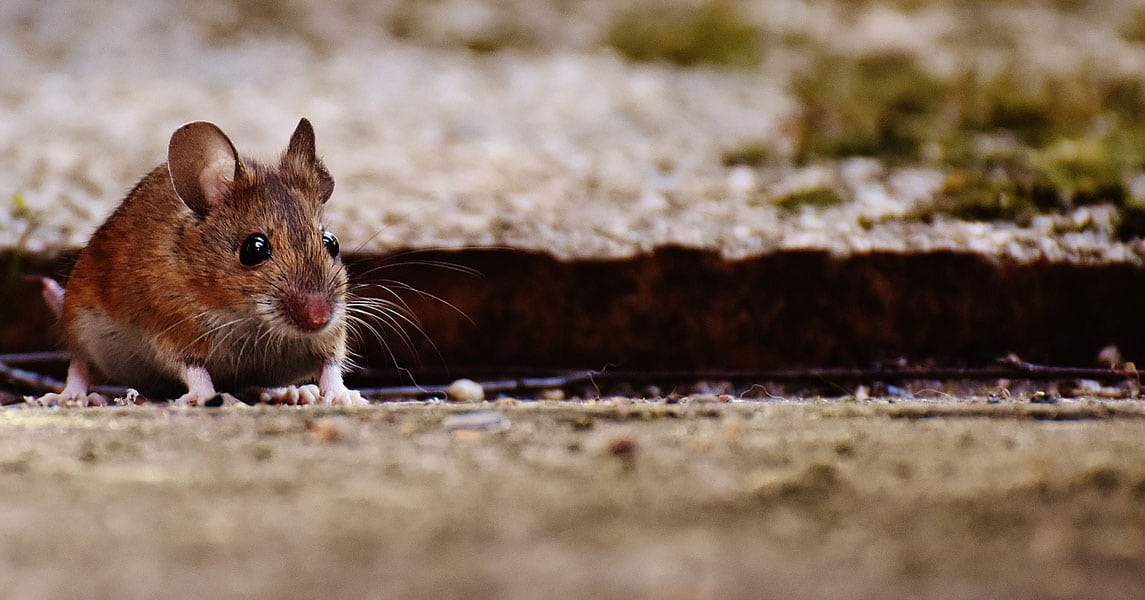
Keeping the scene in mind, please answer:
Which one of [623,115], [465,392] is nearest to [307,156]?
[465,392]

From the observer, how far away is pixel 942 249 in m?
3.58

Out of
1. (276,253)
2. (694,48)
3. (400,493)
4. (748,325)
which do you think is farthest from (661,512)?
(694,48)

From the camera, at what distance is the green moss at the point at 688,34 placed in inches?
232

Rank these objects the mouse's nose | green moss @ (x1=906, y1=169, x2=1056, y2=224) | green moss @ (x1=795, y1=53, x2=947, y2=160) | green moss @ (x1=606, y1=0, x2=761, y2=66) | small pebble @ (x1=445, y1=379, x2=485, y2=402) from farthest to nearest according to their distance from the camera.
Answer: green moss @ (x1=606, y1=0, x2=761, y2=66)
green moss @ (x1=795, y1=53, x2=947, y2=160)
green moss @ (x1=906, y1=169, x2=1056, y2=224)
small pebble @ (x1=445, y1=379, x2=485, y2=402)
the mouse's nose

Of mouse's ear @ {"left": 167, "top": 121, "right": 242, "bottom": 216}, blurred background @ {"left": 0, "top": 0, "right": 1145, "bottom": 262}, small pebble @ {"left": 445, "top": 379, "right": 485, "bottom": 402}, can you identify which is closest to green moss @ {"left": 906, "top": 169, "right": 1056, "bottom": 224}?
blurred background @ {"left": 0, "top": 0, "right": 1145, "bottom": 262}

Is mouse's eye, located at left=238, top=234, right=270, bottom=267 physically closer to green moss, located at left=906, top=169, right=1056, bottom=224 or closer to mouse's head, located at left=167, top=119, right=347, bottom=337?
mouse's head, located at left=167, top=119, right=347, bottom=337

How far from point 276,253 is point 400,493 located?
1.57 metres

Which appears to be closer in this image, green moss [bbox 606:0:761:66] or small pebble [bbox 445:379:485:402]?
small pebble [bbox 445:379:485:402]

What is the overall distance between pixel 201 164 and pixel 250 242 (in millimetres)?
274

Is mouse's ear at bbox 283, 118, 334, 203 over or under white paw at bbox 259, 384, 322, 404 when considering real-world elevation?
over

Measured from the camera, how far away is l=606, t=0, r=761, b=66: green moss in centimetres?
590

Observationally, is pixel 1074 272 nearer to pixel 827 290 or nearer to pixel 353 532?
pixel 827 290

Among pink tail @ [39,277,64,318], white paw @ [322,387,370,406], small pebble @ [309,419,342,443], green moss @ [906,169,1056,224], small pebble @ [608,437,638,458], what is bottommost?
small pebble @ [608,437,638,458]

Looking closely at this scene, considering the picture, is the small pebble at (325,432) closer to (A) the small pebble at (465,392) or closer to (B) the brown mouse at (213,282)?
(B) the brown mouse at (213,282)
